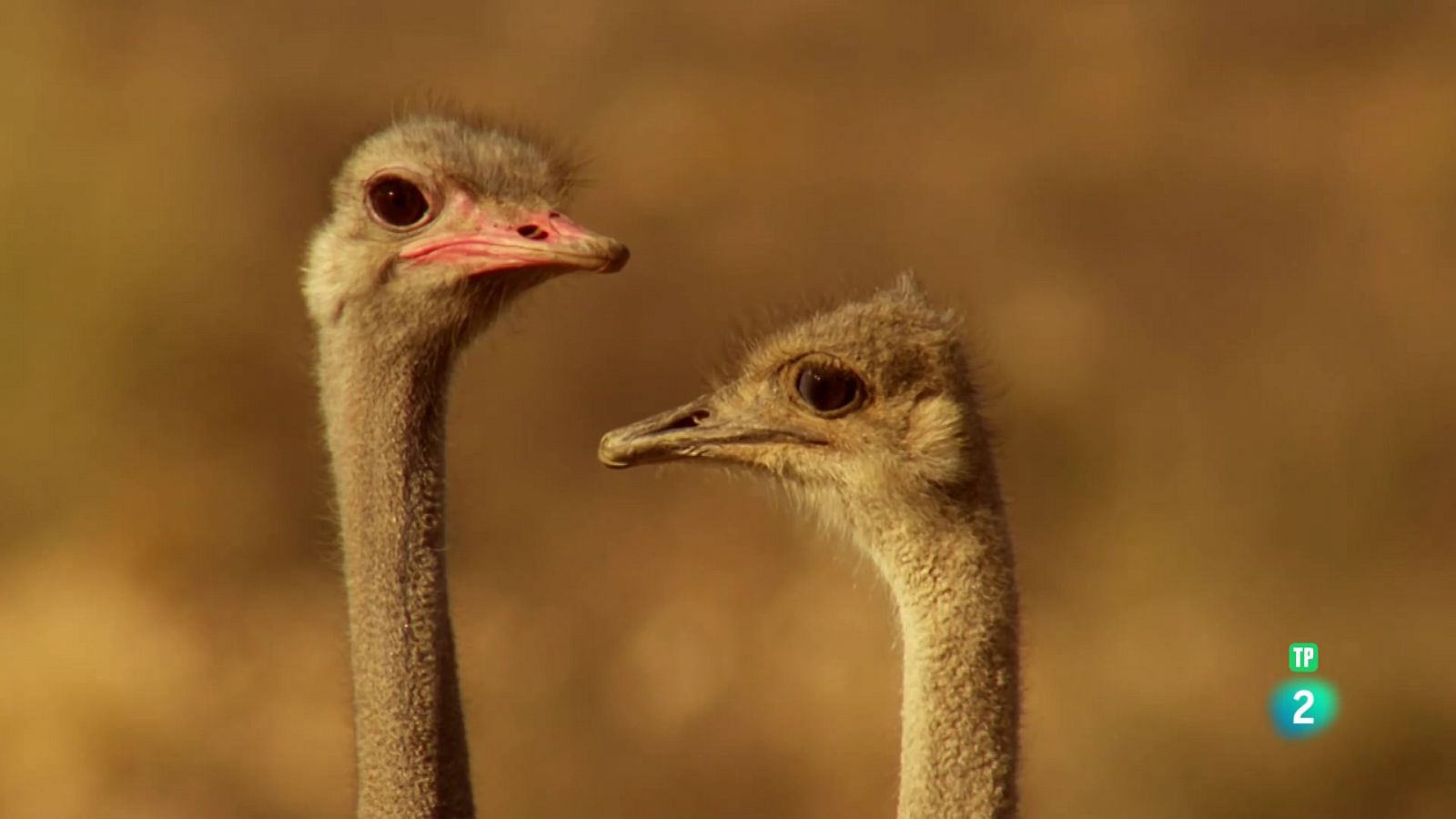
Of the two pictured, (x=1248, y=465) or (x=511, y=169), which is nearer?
(x=511, y=169)

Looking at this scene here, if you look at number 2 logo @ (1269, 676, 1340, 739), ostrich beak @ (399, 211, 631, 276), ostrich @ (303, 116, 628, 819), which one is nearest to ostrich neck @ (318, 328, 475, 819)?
ostrich @ (303, 116, 628, 819)

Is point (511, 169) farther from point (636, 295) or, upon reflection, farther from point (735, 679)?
point (636, 295)

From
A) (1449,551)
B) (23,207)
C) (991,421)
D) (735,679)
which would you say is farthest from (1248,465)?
(991,421)

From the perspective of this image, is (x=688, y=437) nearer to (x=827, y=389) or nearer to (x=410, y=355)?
(x=827, y=389)

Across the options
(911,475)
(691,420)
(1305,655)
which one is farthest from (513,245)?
(1305,655)

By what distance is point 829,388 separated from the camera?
366 cm

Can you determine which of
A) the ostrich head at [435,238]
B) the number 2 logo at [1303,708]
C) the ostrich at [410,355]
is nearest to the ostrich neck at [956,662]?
the ostrich at [410,355]

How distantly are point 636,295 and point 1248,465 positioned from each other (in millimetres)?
2236

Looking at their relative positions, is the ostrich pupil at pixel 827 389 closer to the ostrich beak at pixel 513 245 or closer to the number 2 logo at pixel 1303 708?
the ostrich beak at pixel 513 245

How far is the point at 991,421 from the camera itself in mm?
3807

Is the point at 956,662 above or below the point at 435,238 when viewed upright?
below

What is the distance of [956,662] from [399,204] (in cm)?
116

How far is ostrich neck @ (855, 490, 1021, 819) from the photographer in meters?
3.37

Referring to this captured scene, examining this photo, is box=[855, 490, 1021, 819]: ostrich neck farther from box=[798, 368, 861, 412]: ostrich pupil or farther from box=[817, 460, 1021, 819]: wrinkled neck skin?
box=[798, 368, 861, 412]: ostrich pupil
